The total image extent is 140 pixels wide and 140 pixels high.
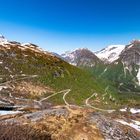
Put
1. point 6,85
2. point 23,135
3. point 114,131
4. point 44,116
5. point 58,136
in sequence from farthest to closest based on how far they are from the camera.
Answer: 1. point 6,85
2. point 44,116
3. point 114,131
4. point 58,136
5. point 23,135

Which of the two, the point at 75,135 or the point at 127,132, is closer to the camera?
the point at 75,135

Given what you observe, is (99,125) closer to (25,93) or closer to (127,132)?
(127,132)

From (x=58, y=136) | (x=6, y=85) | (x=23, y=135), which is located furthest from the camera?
(x=6, y=85)

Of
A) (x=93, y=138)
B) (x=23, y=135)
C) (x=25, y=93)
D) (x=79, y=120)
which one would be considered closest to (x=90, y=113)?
(x=79, y=120)

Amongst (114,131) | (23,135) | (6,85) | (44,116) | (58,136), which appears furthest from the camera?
(6,85)

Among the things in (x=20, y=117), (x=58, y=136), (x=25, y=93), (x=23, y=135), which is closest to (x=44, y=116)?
(x=20, y=117)

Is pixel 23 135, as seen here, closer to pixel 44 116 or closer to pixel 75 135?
pixel 75 135

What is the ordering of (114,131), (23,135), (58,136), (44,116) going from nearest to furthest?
1. (23,135)
2. (58,136)
3. (114,131)
4. (44,116)

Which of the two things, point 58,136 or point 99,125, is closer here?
point 58,136
